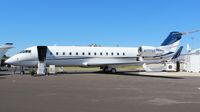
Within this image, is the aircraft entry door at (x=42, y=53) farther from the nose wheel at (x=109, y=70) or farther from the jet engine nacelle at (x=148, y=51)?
the jet engine nacelle at (x=148, y=51)

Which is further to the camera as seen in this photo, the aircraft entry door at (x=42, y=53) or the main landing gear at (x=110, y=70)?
the main landing gear at (x=110, y=70)

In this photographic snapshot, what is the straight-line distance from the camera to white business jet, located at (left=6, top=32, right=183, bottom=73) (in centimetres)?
3403

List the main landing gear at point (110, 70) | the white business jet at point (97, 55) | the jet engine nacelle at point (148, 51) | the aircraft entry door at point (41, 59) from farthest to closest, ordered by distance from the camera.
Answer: the main landing gear at point (110, 70) < the jet engine nacelle at point (148, 51) < the white business jet at point (97, 55) < the aircraft entry door at point (41, 59)

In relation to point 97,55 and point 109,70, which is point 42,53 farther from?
point 109,70

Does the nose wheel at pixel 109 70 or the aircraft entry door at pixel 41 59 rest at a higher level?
the aircraft entry door at pixel 41 59

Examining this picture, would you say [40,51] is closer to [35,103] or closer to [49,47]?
[49,47]

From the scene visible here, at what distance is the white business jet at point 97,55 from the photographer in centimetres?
3403

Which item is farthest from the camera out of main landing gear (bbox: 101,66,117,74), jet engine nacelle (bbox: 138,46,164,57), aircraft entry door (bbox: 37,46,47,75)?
main landing gear (bbox: 101,66,117,74)

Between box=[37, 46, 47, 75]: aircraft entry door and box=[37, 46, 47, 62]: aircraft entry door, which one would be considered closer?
box=[37, 46, 47, 75]: aircraft entry door

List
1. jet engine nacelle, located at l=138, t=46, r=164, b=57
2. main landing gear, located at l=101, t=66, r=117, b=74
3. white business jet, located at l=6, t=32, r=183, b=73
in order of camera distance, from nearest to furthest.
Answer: white business jet, located at l=6, t=32, r=183, b=73, jet engine nacelle, located at l=138, t=46, r=164, b=57, main landing gear, located at l=101, t=66, r=117, b=74

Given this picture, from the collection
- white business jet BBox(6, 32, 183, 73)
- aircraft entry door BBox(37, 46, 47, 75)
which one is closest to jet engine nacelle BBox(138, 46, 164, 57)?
white business jet BBox(6, 32, 183, 73)

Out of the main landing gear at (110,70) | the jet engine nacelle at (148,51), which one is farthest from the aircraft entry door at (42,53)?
the jet engine nacelle at (148,51)

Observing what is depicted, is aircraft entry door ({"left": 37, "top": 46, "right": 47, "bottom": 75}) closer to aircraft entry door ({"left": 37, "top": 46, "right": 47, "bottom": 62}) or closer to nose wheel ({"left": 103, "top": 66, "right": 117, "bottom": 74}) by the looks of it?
aircraft entry door ({"left": 37, "top": 46, "right": 47, "bottom": 62})

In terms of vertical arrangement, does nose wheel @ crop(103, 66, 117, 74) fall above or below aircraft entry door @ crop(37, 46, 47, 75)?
below
